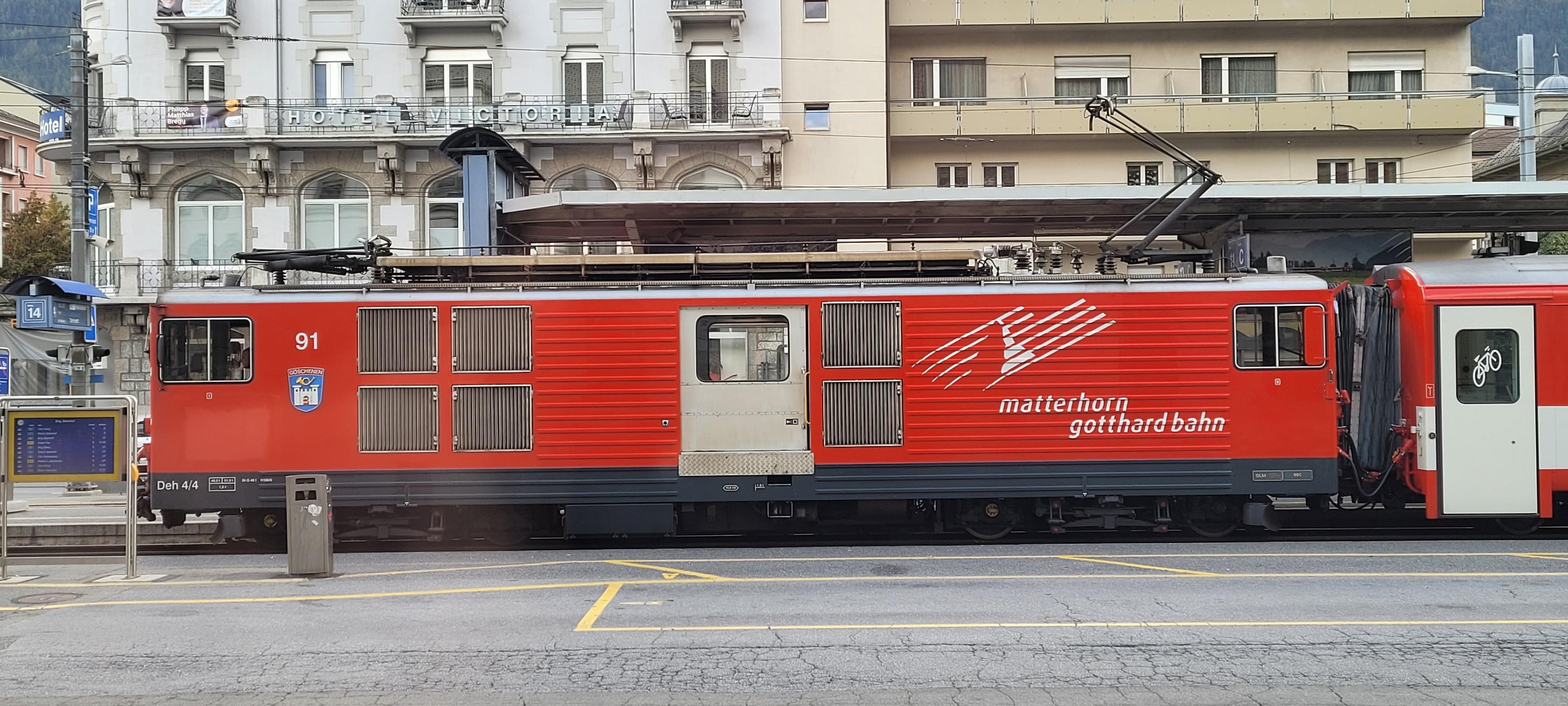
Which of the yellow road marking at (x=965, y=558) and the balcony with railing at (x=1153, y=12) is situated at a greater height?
the balcony with railing at (x=1153, y=12)

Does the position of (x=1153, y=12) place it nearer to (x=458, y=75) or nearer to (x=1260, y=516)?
(x=458, y=75)

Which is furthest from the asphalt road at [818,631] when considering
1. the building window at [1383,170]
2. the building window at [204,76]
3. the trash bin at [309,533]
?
the building window at [1383,170]

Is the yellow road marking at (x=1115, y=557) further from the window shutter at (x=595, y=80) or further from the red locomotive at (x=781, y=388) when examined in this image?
the window shutter at (x=595, y=80)

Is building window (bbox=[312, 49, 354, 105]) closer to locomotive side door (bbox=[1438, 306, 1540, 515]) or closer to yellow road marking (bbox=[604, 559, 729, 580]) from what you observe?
yellow road marking (bbox=[604, 559, 729, 580])

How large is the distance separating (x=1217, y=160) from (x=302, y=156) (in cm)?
2503

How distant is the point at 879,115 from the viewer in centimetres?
3272

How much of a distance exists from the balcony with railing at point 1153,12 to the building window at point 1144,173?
154 inches

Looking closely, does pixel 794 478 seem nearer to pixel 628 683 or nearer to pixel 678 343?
pixel 678 343

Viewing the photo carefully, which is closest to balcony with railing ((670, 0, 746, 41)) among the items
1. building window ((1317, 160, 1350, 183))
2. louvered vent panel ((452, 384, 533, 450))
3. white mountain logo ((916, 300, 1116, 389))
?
building window ((1317, 160, 1350, 183))

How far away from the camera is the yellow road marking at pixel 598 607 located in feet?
31.0

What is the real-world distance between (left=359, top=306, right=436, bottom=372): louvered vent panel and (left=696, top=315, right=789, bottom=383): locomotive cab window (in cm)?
305

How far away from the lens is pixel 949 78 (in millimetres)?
35062

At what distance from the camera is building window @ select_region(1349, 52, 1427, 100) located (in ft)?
115

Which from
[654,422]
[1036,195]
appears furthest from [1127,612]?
[1036,195]
